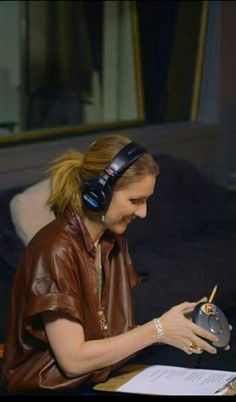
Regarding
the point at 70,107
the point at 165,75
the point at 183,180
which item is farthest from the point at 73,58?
the point at 183,180

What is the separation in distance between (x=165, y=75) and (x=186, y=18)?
0.87 ft

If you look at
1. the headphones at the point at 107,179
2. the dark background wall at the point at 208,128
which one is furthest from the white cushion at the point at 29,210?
the headphones at the point at 107,179

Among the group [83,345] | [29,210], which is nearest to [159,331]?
[83,345]

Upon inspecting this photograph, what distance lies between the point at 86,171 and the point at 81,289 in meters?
0.23

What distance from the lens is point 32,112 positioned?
3.54 metres

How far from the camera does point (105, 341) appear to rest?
5.62 feet

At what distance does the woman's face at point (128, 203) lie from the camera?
1780 mm

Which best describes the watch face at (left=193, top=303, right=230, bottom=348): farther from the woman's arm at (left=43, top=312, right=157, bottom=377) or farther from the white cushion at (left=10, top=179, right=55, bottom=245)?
the white cushion at (left=10, top=179, right=55, bottom=245)

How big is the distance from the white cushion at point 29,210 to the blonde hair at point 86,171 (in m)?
0.99

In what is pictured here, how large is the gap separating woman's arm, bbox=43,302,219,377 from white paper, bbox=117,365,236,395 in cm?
8

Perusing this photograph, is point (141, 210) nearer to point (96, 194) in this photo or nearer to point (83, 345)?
point (96, 194)

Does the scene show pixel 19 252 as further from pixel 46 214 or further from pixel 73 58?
pixel 73 58

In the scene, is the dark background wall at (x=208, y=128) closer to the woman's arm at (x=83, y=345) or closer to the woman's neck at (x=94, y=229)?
the woman's neck at (x=94, y=229)

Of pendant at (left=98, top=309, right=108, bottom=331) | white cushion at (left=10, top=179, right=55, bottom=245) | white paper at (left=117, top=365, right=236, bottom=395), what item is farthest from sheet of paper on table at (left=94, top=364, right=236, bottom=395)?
white cushion at (left=10, top=179, right=55, bottom=245)
